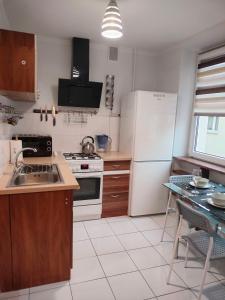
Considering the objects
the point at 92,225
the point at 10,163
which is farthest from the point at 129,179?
the point at 10,163

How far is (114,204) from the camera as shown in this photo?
126 inches

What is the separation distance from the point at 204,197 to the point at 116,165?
1.34 meters

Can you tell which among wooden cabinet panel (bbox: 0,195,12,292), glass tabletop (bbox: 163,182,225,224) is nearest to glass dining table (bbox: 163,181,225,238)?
glass tabletop (bbox: 163,182,225,224)

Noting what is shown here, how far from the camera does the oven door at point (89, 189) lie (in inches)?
117

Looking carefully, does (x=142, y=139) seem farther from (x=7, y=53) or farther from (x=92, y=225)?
(x=7, y=53)

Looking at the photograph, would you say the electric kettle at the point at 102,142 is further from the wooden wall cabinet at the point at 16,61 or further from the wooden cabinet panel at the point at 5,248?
the wooden cabinet panel at the point at 5,248

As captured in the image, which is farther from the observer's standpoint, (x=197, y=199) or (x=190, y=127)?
(x=190, y=127)

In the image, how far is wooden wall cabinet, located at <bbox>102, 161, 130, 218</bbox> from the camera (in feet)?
10.2

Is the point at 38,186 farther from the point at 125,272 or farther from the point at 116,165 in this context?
the point at 116,165

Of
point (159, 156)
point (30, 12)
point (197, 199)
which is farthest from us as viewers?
point (159, 156)

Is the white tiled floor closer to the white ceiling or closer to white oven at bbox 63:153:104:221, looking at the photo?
white oven at bbox 63:153:104:221

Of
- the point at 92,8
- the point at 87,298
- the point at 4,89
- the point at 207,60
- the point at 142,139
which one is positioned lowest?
the point at 87,298

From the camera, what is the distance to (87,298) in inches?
70.1

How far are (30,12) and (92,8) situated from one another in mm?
679
